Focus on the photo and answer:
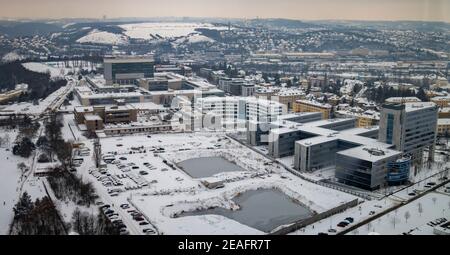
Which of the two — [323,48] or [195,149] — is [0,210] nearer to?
[195,149]

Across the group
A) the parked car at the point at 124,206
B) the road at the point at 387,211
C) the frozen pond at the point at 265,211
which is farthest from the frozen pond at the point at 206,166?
the road at the point at 387,211

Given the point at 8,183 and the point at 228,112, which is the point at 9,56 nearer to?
the point at 228,112

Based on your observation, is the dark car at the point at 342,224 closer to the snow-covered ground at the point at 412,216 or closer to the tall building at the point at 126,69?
the snow-covered ground at the point at 412,216

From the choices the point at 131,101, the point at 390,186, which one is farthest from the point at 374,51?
the point at 390,186

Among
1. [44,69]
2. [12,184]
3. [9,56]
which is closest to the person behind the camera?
[12,184]

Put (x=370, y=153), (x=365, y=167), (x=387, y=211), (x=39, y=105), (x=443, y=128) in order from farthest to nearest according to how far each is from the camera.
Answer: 1. (x=39, y=105)
2. (x=443, y=128)
3. (x=370, y=153)
4. (x=365, y=167)
5. (x=387, y=211)

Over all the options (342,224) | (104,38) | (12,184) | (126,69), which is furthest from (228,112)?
(104,38)

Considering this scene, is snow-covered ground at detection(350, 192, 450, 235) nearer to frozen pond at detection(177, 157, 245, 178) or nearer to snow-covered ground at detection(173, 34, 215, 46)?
frozen pond at detection(177, 157, 245, 178)
